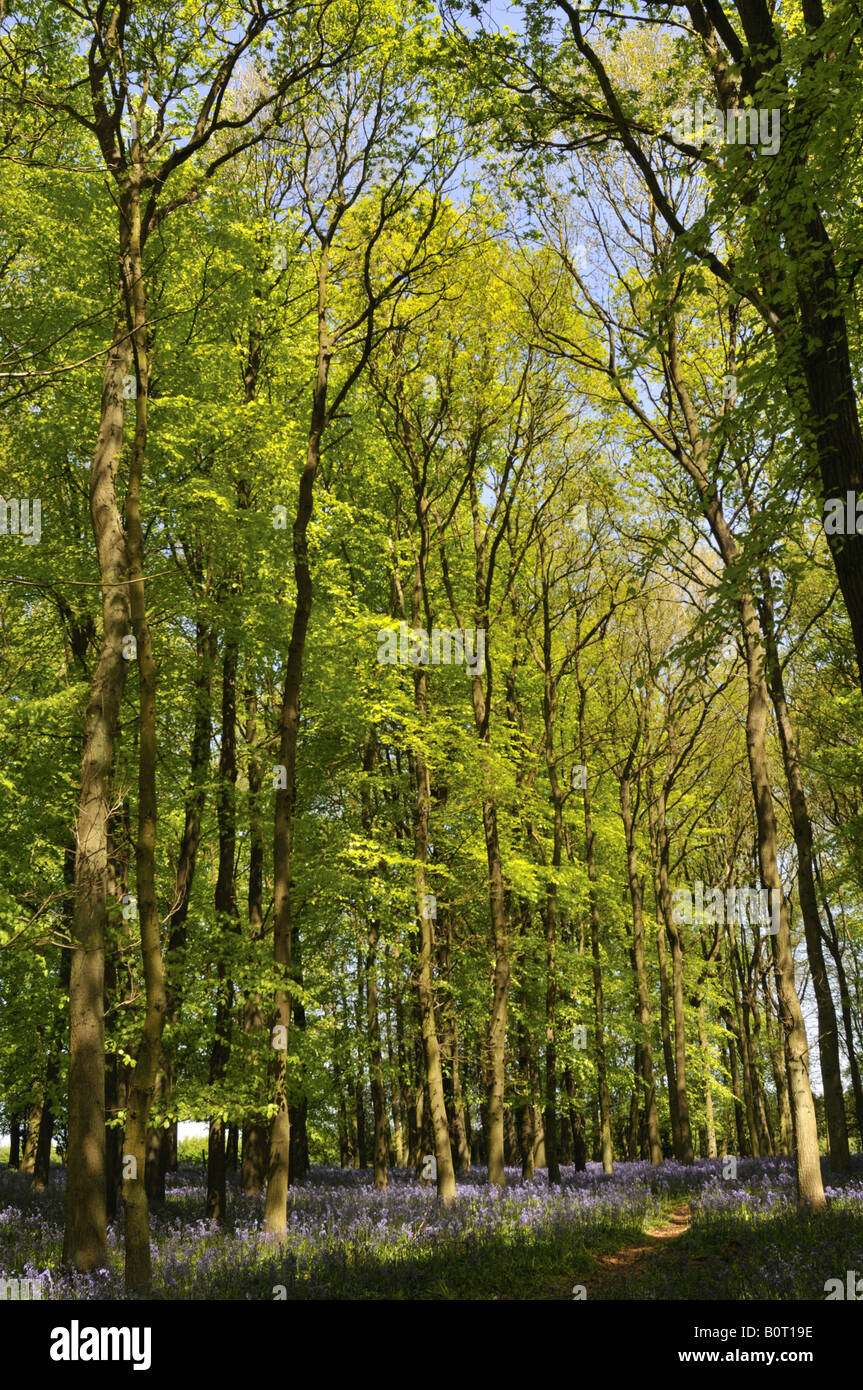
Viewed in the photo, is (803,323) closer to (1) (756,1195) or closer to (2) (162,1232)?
(1) (756,1195)

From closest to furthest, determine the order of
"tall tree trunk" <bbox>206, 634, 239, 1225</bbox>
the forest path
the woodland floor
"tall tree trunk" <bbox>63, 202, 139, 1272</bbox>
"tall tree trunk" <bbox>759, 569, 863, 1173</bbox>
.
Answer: the woodland floor → the forest path → "tall tree trunk" <bbox>63, 202, 139, 1272</bbox> → "tall tree trunk" <bbox>206, 634, 239, 1225</bbox> → "tall tree trunk" <bbox>759, 569, 863, 1173</bbox>

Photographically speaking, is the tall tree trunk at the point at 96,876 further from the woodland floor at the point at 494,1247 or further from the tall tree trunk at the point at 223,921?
the tall tree trunk at the point at 223,921

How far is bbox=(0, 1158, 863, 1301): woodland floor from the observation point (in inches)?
289

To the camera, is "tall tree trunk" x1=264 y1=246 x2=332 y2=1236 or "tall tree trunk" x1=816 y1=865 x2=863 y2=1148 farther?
"tall tree trunk" x1=816 y1=865 x2=863 y2=1148

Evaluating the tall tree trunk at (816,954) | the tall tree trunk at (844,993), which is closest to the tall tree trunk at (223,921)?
the tall tree trunk at (816,954)

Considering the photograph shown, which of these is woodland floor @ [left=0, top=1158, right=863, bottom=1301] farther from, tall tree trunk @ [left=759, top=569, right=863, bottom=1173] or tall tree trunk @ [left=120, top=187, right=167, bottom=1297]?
tall tree trunk @ [left=759, top=569, right=863, bottom=1173]

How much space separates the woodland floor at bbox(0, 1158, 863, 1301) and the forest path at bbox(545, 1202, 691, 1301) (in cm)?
3

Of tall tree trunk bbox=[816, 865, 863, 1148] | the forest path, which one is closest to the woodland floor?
the forest path

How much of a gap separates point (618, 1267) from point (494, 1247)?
55.6 inches

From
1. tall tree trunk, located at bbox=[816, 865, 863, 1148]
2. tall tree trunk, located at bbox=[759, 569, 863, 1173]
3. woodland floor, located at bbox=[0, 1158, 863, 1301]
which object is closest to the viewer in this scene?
woodland floor, located at bbox=[0, 1158, 863, 1301]

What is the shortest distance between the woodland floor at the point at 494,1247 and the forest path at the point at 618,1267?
3 centimetres

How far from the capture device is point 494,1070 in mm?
14766

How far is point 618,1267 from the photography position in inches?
378

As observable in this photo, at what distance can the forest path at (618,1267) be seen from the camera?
801 cm
